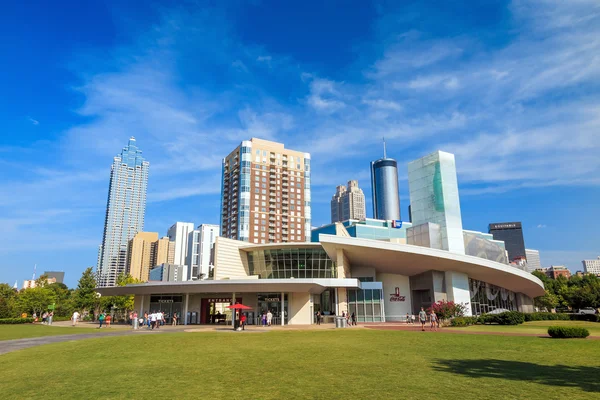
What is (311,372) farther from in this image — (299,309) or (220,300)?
(220,300)

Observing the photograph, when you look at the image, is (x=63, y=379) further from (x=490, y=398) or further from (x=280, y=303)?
(x=280, y=303)

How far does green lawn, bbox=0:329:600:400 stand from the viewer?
8992mm

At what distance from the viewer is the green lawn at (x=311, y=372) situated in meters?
8.99

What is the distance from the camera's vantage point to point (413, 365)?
499 inches

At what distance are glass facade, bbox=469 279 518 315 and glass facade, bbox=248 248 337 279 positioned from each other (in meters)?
18.8

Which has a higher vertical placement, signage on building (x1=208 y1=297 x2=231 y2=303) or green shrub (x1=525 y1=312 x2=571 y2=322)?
signage on building (x1=208 y1=297 x2=231 y2=303)

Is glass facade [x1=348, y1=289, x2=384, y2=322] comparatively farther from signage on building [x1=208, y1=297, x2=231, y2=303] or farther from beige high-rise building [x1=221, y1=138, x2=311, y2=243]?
beige high-rise building [x1=221, y1=138, x2=311, y2=243]

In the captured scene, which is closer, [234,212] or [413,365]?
[413,365]

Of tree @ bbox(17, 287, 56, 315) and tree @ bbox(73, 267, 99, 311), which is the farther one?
tree @ bbox(17, 287, 56, 315)

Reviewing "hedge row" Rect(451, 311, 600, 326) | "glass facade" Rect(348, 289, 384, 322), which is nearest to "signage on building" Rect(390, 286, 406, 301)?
"glass facade" Rect(348, 289, 384, 322)

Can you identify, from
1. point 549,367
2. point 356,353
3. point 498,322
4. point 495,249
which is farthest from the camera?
point 495,249

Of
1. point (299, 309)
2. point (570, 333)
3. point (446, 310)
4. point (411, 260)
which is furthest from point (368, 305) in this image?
point (570, 333)

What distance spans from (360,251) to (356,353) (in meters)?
29.6

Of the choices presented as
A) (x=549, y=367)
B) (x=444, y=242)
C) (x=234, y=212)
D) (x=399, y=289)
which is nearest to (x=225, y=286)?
(x=399, y=289)
